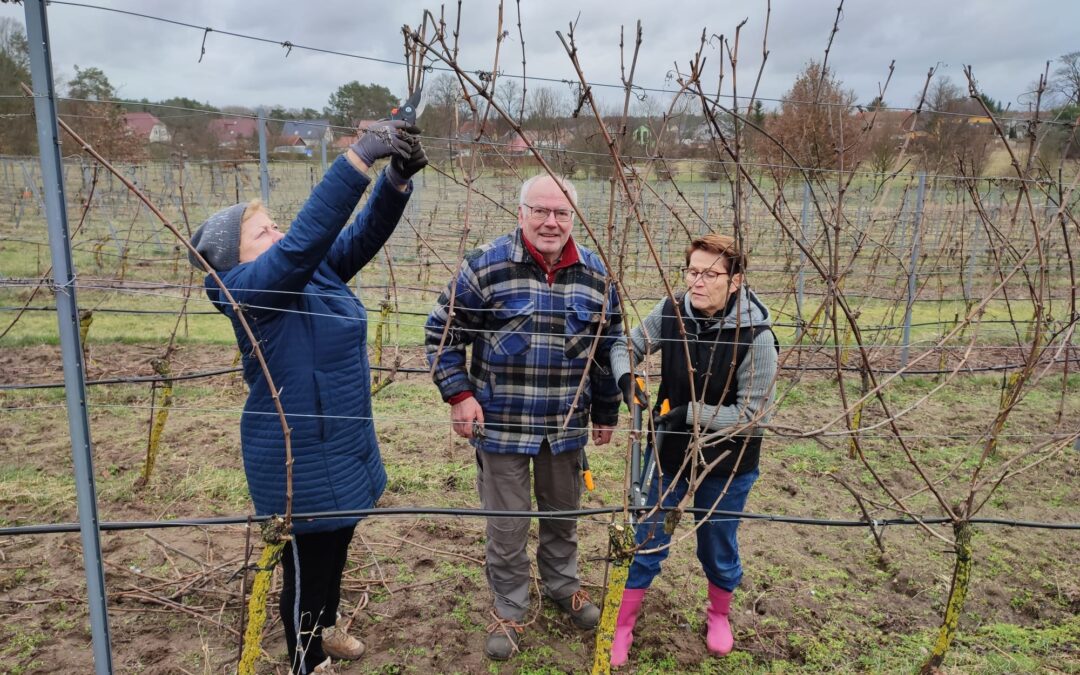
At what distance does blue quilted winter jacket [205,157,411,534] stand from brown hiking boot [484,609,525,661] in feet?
2.63

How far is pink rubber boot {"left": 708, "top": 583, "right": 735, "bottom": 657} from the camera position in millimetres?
2416

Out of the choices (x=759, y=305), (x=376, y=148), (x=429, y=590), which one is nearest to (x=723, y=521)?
(x=759, y=305)

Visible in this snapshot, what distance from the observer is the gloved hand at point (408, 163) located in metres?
1.73

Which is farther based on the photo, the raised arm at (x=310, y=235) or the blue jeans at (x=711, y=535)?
the blue jeans at (x=711, y=535)

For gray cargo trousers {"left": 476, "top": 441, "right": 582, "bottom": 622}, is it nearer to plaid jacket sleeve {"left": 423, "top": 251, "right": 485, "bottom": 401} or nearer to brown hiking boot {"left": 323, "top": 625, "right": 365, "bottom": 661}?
plaid jacket sleeve {"left": 423, "top": 251, "right": 485, "bottom": 401}

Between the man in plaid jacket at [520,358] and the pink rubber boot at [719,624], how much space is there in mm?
670

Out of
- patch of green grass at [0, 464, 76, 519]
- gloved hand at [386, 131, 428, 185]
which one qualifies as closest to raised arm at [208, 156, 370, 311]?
gloved hand at [386, 131, 428, 185]

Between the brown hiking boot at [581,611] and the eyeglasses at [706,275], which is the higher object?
the eyeglasses at [706,275]

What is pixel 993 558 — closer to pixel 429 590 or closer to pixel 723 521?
pixel 723 521

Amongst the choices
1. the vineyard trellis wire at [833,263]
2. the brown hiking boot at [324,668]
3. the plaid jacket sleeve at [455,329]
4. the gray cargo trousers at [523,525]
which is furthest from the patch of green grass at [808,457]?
the brown hiking boot at [324,668]

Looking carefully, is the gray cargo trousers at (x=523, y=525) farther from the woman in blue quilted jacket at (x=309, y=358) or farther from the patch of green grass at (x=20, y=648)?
the patch of green grass at (x=20, y=648)

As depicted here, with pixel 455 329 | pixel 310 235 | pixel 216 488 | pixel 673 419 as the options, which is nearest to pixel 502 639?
pixel 673 419

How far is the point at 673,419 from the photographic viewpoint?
7.36 feet

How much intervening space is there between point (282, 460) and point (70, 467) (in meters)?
2.81
